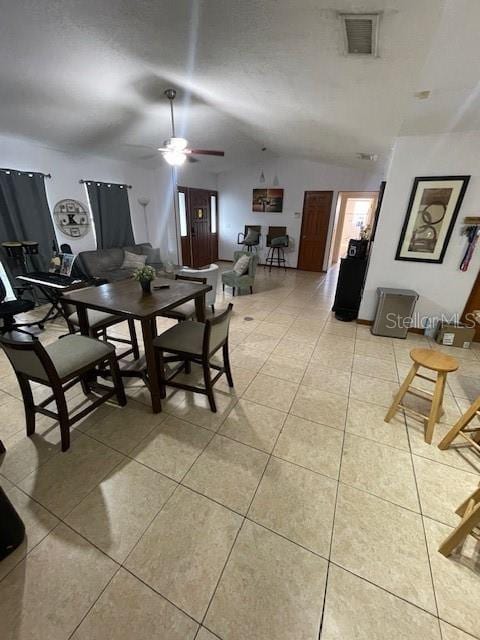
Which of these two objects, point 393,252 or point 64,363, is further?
point 393,252

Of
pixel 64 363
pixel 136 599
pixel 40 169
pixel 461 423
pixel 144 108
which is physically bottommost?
pixel 136 599

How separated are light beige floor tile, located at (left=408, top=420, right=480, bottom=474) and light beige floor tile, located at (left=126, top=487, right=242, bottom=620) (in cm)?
135

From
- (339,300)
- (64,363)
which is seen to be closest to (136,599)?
(64,363)

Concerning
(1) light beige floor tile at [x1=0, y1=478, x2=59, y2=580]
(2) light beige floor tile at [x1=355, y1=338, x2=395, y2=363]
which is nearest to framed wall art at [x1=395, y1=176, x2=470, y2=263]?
(2) light beige floor tile at [x1=355, y1=338, x2=395, y2=363]

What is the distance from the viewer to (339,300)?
4.04 m

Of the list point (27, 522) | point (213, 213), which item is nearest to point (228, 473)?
point (27, 522)

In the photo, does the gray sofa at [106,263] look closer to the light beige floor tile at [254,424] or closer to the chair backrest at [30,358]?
the chair backrest at [30,358]

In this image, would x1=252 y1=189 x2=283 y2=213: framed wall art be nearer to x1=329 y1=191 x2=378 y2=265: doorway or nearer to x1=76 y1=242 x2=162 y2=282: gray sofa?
x1=329 y1=191 x2=378 y2=265: doorway

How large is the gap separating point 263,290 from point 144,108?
350 centimetres

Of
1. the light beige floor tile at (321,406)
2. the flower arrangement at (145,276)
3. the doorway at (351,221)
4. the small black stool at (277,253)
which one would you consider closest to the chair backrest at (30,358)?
the flower arrangement at (145,276)

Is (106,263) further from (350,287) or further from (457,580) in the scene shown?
(457,580)

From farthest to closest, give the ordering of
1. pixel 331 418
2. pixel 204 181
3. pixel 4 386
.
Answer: pixel 204 181
pixel 4 386
pixel 331 418

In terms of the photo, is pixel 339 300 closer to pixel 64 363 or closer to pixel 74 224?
pixel 64 363

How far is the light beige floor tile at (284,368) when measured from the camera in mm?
2591
